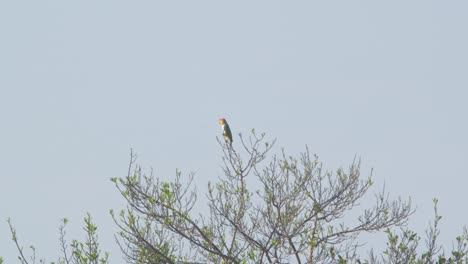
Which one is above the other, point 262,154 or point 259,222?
point 262,154

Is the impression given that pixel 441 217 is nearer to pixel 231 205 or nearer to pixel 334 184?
pixel 334 184

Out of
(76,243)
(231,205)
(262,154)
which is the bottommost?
(76,243)

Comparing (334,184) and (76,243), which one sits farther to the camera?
(334,184)

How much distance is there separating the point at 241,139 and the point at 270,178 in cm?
94

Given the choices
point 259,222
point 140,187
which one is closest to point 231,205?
point 259,222

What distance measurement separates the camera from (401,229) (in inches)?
675

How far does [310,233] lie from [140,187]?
3037mm

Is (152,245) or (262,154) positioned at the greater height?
(262,154)

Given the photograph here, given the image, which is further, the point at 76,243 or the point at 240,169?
the point at 240,169

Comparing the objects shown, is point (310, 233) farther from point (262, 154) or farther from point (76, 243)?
point (76, 243)

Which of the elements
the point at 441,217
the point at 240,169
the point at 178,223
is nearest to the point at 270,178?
the point at 240,169

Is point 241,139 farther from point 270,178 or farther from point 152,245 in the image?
point 152,245

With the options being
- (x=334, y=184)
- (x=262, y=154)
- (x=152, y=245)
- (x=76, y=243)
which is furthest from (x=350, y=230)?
(x=76, y=243)

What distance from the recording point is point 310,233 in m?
17.0
